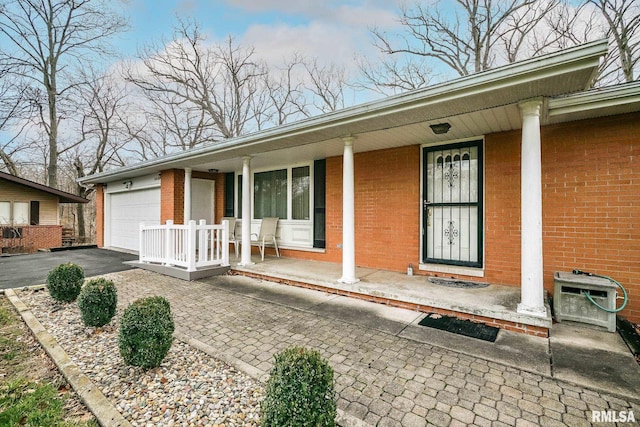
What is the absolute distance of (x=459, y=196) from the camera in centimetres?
496

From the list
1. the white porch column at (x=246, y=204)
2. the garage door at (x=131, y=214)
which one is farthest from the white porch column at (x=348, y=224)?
the garage door at (x=131, y=214)

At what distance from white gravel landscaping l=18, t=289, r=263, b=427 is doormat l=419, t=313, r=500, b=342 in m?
2.18

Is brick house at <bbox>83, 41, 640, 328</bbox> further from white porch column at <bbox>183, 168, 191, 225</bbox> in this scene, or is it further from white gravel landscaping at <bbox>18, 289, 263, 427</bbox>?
white gravel landscaping at <bbox>18, 289, 263, 427</bbox>

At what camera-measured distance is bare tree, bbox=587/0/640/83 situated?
823 centimetres

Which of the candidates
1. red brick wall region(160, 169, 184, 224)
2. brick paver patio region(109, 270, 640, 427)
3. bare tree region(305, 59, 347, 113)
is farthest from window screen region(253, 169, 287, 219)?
bare tree region(305, 59, 347, 113)

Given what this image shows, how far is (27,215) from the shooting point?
41.7 ft

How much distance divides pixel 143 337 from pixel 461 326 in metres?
3.26

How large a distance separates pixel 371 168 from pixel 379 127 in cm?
168

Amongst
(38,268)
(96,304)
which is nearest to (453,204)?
(96,304)

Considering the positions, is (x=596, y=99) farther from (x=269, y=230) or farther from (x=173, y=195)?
(x=173, y=195)

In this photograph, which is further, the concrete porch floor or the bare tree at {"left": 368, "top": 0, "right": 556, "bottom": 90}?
the bare tree at {"left": 368, "top": 0, "right": 556, "bottom": 90}

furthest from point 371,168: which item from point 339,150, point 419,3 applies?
point 419,3

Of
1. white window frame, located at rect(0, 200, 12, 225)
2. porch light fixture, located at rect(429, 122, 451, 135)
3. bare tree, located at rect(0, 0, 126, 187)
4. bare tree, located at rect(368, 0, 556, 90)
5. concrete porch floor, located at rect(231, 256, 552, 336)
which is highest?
bare tree, located at rect(0, 0, 126, 187)

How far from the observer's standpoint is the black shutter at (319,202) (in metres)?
6.70
